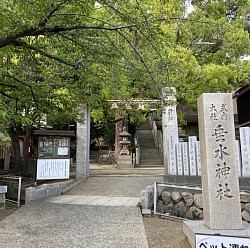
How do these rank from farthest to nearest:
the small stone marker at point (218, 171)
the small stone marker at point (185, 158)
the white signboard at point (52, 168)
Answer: the white signboard at point (52, 168) < the small stone marker at point (185, 158) < the small stone marker at point (218, 171)

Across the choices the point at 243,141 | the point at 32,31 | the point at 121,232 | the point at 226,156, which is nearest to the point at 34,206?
the point at 121,232

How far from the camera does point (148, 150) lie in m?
21.2

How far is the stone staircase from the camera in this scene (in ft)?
61.6

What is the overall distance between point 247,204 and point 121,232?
316cm

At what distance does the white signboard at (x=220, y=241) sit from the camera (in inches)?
124

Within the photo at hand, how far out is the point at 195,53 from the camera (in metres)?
15.2

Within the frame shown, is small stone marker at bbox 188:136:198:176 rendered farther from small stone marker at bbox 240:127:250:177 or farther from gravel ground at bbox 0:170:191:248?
gravel ground at bbox 0:170:191:248

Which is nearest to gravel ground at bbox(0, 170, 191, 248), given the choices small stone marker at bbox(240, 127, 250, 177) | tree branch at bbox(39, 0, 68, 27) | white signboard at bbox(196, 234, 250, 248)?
white signboard at bbox(196, 234, 250, 248)

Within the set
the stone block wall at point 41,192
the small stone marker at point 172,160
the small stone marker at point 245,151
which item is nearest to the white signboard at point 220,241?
the small stone marker at point 245,151

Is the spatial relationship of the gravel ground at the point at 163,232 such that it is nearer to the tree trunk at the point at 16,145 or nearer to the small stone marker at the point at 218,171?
the small stone marker at the point at 218,171

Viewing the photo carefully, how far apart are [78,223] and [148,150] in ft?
53.0

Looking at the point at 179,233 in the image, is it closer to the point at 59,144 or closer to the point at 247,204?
the point at 247,204

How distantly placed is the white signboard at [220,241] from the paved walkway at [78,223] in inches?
45.0

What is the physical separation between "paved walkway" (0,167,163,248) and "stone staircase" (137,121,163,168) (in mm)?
9942
